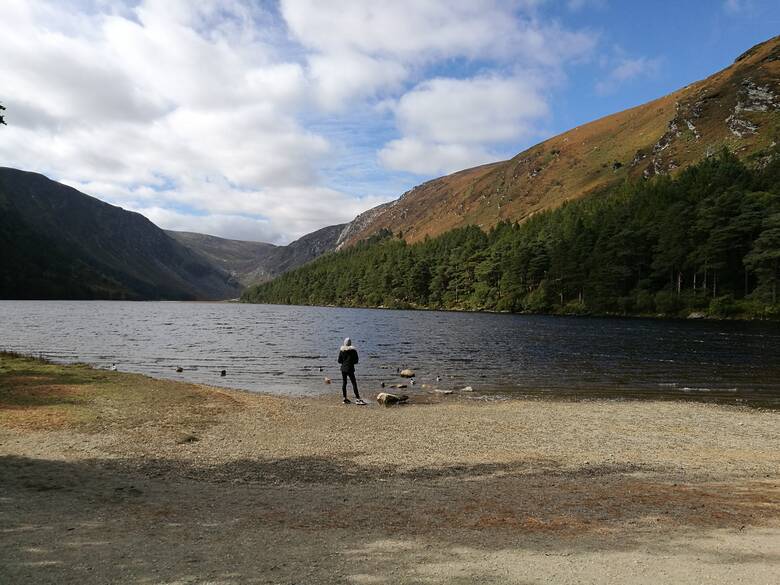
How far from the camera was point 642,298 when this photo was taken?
113 meters

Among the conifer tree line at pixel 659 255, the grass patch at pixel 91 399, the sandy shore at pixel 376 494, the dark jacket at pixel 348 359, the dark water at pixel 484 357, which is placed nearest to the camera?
the sandy shore at pixel 376 494

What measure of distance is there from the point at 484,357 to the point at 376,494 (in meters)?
39.5

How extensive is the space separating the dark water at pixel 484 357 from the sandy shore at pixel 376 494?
36.1 ft

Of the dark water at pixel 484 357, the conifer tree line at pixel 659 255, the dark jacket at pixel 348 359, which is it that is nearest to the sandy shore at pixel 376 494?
the dark jacket at pixel 348 359

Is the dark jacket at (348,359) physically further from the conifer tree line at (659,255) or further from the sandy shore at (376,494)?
the conifer tree line at (659,255)

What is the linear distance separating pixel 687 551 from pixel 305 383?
30.5 metres

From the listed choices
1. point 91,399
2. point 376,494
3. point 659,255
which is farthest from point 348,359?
point 659,255

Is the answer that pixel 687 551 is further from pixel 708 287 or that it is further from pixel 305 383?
pixel 708 287

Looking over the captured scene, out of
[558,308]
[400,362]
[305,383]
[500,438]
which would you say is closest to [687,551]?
[500,438]

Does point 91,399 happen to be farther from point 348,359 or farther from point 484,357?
point 484,357

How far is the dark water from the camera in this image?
36.1m

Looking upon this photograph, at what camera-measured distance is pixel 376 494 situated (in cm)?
1327

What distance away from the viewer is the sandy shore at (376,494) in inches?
337

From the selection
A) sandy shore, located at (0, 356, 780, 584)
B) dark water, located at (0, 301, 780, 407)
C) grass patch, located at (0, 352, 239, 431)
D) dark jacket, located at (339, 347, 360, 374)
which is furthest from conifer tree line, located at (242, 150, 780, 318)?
grass patch, located at (0, 352, 239, 431)
